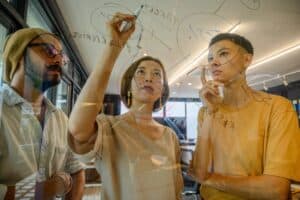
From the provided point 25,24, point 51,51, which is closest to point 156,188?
point 51,51

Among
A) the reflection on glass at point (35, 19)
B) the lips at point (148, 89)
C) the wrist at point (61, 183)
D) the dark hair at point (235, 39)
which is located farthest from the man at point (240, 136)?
the reflection on glass at point (35, 19)

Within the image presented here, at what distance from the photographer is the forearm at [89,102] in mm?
302

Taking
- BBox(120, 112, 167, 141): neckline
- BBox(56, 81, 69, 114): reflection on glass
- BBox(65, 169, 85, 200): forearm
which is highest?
BBox(56, 81, 69, 114): reflection on glass

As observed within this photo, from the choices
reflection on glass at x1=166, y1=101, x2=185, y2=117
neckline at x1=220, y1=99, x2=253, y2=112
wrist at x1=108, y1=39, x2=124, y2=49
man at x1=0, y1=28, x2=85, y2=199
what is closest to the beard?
man at x1=0, y1=28, x2=85, y2=199

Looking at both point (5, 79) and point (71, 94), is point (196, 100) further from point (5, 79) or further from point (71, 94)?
point (5, 79)

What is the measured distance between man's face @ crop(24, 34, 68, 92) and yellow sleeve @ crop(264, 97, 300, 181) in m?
0.41

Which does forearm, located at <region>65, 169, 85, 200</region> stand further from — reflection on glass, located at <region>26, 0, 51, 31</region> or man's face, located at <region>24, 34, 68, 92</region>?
reflection on glass, located at <region>26, 0, 51, 31</region>

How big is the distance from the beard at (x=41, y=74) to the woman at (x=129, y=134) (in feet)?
0.30

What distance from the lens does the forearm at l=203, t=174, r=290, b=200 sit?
347 millimetres

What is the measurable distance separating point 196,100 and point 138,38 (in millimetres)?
171

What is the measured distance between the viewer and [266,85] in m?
0.45

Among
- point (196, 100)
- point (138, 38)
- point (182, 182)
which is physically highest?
point (138, 38)

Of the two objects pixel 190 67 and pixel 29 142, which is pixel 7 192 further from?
pixel 190 67

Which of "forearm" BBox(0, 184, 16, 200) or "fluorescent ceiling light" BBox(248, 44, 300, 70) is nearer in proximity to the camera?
"forearm" BBox(0, 184, 16, 200)
